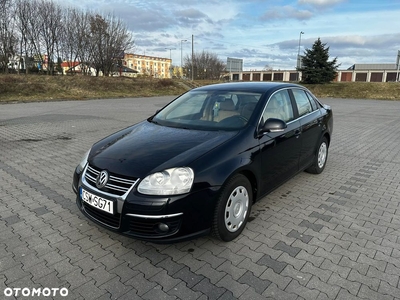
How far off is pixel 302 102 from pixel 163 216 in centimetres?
311

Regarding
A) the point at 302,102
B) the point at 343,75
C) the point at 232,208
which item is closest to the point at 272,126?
the point at 232,208

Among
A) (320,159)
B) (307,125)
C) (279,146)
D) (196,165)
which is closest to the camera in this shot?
(196,165)

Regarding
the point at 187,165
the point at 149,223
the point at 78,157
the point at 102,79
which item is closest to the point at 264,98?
the point at 187,165

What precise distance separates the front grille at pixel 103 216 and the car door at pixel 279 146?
5.40 ft

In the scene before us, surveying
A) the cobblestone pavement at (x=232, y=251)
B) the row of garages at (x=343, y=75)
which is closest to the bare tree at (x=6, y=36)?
the cobblestone pavement at (x=232, y=251)

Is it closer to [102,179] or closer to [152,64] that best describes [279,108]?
[102,179]

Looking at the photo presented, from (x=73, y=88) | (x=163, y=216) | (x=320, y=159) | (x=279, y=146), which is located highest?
(x=73, y=88)

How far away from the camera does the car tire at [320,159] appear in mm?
4876

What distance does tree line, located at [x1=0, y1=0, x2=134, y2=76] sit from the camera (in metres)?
32.3

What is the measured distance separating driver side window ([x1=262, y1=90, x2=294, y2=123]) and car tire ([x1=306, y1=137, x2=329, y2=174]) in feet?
4.13

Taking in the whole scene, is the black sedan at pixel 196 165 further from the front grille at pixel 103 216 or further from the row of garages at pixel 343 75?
the row of garages at pixel 343 75

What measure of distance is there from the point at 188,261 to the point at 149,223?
55 cm

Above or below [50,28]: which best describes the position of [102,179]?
below

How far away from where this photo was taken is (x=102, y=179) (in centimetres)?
266
